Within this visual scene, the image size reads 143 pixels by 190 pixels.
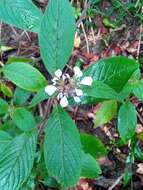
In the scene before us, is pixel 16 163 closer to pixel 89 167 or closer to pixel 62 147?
pixel 62 147

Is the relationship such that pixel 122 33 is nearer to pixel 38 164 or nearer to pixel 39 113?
pixel 39 113

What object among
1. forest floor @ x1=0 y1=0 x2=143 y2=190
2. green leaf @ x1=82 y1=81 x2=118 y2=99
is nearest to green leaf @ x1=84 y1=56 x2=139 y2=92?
green leaf @ x1=82 y1=81 x2=118 y2=99

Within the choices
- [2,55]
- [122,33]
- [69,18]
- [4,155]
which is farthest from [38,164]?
[122,33]

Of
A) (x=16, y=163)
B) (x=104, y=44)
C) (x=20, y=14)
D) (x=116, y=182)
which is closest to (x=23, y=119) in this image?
(x=16, y=163)

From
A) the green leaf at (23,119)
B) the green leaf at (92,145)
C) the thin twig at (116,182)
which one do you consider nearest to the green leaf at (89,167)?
the green leaf at (92,145)

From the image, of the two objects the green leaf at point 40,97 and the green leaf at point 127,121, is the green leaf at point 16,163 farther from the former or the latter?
the green leaf at point 127,121
